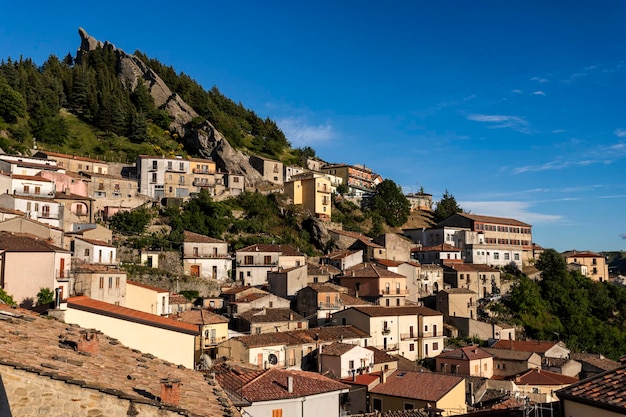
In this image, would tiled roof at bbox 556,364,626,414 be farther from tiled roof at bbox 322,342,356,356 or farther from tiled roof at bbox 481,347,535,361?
tiled roof at bbox 481,347,535,361

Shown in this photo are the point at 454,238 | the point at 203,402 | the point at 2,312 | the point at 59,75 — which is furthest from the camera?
the point at 59,75

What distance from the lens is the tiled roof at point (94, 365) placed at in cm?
955

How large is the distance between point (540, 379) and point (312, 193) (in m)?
Answer: 42.1

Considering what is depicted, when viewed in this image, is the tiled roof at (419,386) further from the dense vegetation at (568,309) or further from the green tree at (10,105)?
the green tree at (10,105)

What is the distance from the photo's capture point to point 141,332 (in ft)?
60.0

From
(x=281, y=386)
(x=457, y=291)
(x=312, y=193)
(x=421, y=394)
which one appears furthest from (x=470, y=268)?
(x=281, y=386)

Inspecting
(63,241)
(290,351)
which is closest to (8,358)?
(290,351)

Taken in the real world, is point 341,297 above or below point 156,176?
below

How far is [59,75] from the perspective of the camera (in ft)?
327

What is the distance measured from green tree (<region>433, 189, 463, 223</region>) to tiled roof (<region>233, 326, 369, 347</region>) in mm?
57103

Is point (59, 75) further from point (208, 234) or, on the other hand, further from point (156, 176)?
point (208, 234)

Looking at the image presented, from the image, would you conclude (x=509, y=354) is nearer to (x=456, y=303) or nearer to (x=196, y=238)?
(x=456, y=303)

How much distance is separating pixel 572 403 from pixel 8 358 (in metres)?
9.32

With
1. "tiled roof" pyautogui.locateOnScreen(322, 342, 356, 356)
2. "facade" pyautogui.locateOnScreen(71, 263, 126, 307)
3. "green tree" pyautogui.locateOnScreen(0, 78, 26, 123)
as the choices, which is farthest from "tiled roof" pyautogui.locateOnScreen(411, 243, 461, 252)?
"green tree" pyautogui.locateOnScreen(0, 78, 26, 123)
